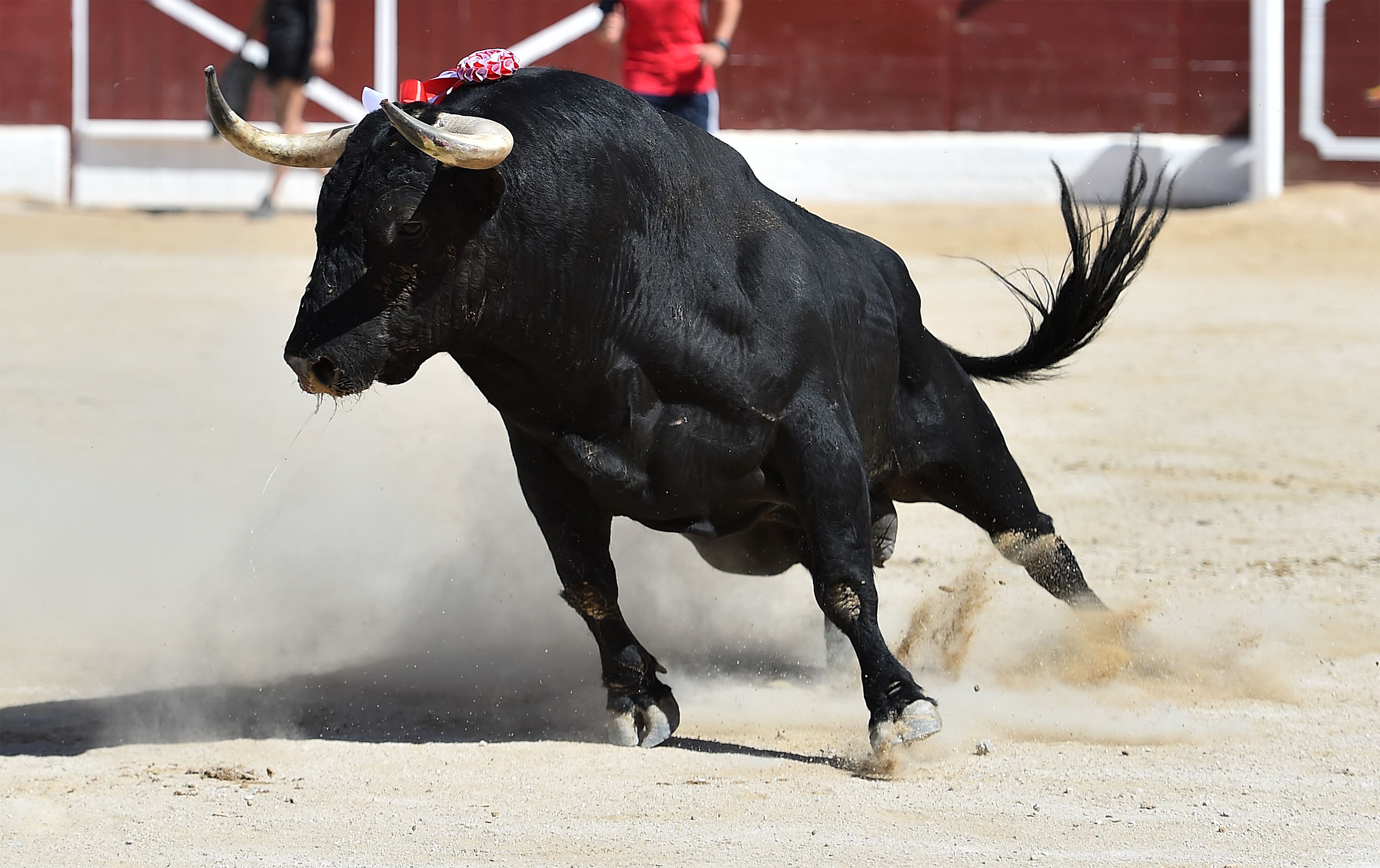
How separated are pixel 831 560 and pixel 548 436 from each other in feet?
1.90

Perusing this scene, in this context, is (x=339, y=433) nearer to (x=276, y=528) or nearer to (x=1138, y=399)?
(x=276, y=528)

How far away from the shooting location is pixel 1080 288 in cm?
448

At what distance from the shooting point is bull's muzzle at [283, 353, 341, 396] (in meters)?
3.15

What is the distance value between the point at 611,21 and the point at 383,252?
3.76m

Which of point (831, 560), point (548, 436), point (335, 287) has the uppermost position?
point (335, 287)

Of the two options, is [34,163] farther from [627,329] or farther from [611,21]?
[627,329]

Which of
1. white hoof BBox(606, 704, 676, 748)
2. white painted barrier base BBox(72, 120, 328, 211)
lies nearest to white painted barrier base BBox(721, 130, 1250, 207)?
white painted barrier base BBox(72, 120, 328, 211)

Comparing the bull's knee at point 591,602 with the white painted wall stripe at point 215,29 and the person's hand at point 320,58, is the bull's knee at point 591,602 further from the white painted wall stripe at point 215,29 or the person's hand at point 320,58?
the white painted wall stripe at point 215,29

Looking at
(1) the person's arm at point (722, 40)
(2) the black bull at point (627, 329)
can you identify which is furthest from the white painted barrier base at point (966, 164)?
(2) the black bull at point (627, 329)

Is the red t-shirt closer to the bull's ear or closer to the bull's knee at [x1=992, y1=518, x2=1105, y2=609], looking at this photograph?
the bull's knee at [x1=992, y1=518, x2=1105, y2=609]

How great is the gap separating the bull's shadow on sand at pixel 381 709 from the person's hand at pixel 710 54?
2.80 meters

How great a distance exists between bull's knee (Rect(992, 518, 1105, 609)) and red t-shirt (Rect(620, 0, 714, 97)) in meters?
2.80

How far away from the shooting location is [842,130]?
1161 centimetres

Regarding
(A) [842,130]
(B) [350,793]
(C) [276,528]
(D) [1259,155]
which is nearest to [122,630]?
(C) [276,528]
